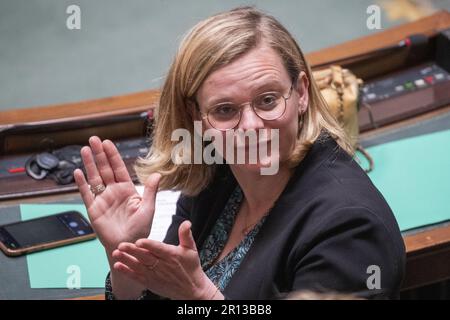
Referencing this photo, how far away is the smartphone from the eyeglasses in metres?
0.72

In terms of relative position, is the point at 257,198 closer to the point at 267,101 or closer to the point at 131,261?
the point at 267,101

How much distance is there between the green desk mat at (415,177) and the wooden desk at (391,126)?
70 mm

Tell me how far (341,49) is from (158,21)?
5.95 feet

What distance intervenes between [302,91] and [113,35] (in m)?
2.81

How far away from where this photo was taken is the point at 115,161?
5.86 ft

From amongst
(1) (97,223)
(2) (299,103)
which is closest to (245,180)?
(2) (299,103)

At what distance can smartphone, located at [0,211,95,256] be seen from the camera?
2.25m

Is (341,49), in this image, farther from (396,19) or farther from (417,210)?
(396,19)

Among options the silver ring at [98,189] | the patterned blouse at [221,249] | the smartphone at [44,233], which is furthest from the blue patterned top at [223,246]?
the smartphone at [44,233]

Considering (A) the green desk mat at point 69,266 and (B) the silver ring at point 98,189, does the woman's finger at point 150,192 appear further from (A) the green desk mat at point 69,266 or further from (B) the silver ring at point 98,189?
(A) the green desk mat at point 69,266

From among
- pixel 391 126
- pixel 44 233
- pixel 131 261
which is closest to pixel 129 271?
pixel 131 261

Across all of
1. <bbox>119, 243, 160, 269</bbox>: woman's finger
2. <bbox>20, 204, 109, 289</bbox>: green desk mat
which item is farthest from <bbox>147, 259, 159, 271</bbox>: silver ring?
<bbox>20, 204, 109, 289</bbox>: green desk mat

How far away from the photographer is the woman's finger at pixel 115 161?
5.83 ft
